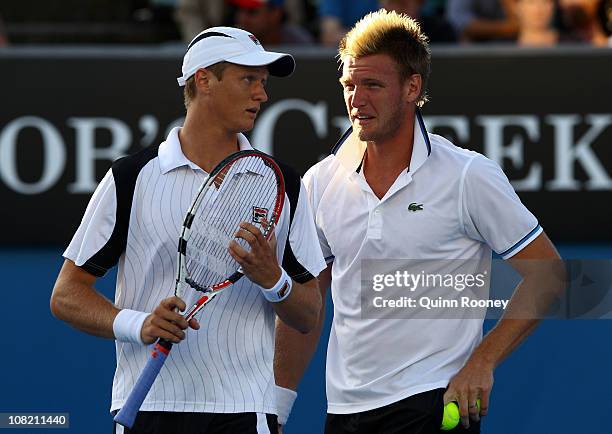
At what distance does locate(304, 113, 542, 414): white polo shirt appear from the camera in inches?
177

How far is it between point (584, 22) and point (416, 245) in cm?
585

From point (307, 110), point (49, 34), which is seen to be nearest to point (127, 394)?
point (307, 110)

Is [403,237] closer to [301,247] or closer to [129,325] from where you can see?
[301,247]

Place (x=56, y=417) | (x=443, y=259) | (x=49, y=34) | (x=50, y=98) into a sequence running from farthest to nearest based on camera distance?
(x=49, y=34) → (x=50, y=98) → (x=56, y=417) → (x=443, y=259)

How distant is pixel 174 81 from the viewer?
800cm

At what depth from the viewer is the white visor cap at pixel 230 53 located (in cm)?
410

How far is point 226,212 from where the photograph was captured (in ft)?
13.0

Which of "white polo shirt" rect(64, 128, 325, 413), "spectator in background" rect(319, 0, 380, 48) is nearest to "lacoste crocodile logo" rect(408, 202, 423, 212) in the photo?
"white polo shirt" rect(64, 128, 325, 413)

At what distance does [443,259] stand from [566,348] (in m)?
2.82

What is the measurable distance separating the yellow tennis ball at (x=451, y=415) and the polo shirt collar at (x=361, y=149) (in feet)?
2.50

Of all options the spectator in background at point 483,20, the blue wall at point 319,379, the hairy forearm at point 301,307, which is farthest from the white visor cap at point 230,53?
the spectator in background at point 483,20

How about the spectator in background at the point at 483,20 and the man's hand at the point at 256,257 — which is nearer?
the man's hand at the point at 256,257

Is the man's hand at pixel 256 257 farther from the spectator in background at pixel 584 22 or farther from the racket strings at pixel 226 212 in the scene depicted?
the spectator in background at pixel 584 22

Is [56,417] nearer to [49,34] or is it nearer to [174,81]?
[174,81]
